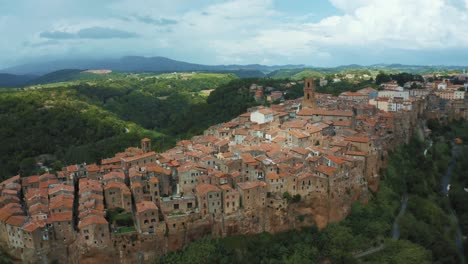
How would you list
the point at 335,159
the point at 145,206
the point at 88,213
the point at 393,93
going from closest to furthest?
the point at 88,213 → the point at 145,206 → the point at 335,159 → the point at 393,93

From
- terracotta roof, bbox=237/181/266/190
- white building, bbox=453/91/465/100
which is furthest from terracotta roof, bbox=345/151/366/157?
white building, bbox=453/91/465/100

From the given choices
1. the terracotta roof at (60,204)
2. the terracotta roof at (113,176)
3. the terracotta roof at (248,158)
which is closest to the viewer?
the terracotta roof at (60,204)

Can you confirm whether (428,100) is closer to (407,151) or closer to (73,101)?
(407,151)

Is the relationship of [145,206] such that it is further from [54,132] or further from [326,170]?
[54,132]

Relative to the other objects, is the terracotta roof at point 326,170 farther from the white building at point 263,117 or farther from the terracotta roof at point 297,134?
the white building at point 263,117

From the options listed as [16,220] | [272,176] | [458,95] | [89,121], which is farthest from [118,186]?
[458,95]

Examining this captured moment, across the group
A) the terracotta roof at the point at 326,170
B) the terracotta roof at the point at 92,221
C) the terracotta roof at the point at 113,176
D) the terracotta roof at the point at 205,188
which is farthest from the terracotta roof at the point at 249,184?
the terracotta roof at the point at 113,176

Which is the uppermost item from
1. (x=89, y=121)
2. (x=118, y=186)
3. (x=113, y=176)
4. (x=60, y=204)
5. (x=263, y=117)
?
(x=263, y=117)
